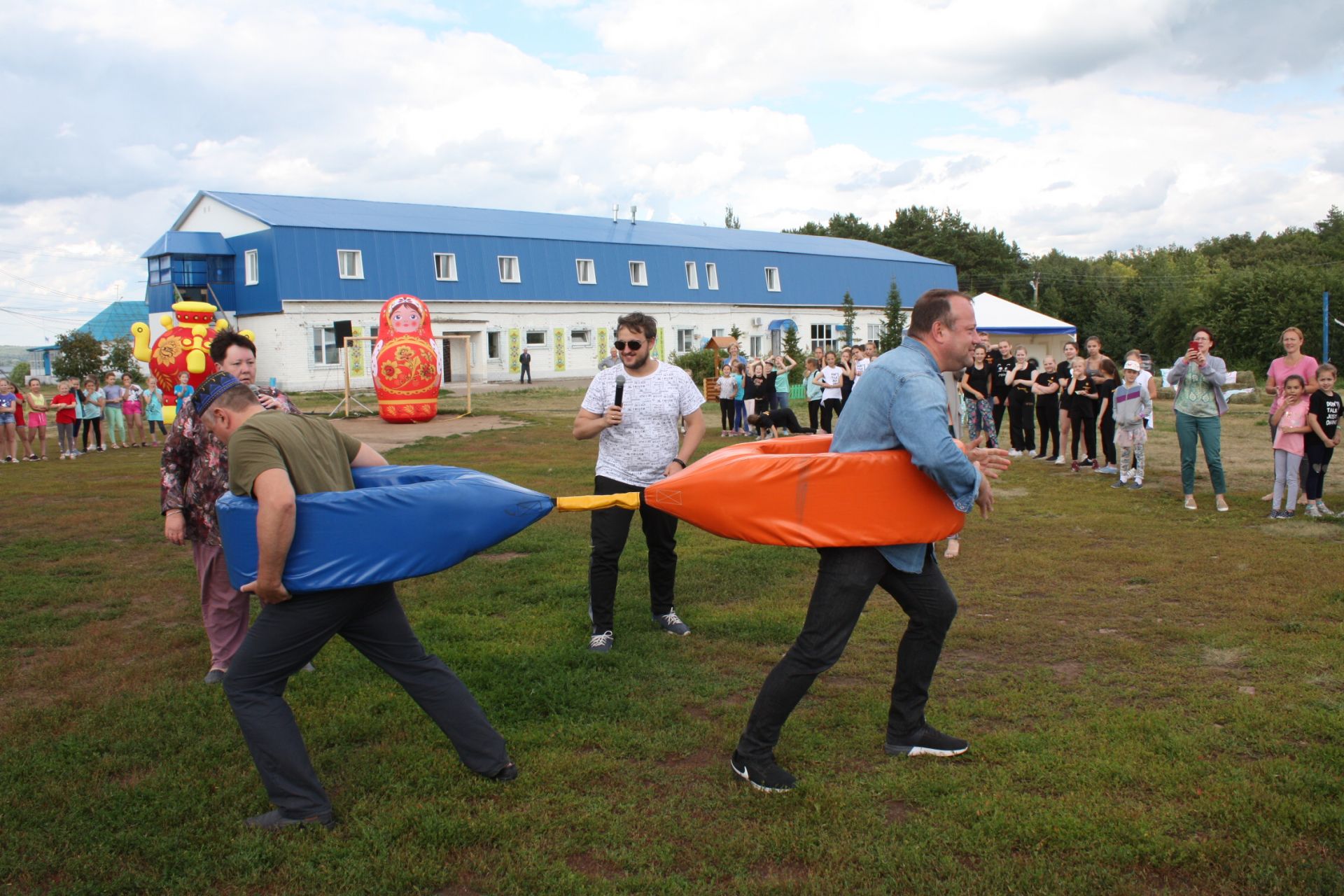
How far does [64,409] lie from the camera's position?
19.6 m

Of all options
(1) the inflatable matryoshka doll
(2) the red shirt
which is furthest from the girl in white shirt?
(2) the red shirt

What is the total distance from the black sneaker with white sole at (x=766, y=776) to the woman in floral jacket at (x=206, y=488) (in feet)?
10.1

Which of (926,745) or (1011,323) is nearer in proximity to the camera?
(926,745)

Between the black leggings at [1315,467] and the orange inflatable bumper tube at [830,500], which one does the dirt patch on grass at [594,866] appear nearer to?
the orange inflatable bumper tube at [830,500]

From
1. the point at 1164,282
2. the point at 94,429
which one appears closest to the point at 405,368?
the point at 94,429

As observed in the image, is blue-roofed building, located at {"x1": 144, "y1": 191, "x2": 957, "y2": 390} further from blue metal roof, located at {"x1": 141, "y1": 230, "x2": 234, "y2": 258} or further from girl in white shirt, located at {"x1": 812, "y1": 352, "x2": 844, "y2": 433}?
girl in white shirt, located at {"x1": 812, "y1": 352, "x2": 844, "y2": 433}

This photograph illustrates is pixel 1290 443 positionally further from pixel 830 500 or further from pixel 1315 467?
pixel 830 500

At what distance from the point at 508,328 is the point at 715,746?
39.9m

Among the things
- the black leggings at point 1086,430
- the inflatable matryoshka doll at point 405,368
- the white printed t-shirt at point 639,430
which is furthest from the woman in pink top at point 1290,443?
the inflatable matryoshka doll at point 405,368

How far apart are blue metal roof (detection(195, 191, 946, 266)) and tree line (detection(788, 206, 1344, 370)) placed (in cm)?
1031

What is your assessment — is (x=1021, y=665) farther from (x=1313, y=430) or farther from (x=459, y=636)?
(x=1313, y=430)

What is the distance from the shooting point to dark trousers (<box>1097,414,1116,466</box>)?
567 inches

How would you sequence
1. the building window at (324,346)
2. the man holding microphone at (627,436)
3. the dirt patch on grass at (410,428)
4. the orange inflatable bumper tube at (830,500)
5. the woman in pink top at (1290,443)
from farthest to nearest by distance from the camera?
the building window at (324,346) < the dirt patch on grass at (410,428) < the woman in pink top at (1290,443) < the man holding microphone at (627,436) < the orange inflatable bumper tube at (830,500)

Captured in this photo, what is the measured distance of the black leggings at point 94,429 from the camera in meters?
20.9
